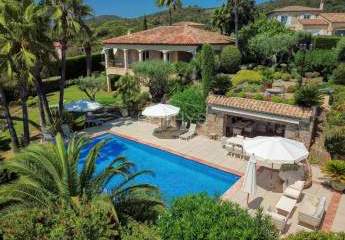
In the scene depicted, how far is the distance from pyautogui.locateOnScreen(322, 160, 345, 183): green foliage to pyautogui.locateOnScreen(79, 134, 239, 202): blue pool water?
4.77 metres

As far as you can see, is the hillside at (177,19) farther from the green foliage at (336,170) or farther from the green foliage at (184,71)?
the green foliage at (336,170)

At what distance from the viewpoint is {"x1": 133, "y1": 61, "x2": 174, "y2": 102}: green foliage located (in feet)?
95.1

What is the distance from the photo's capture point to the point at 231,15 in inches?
1946

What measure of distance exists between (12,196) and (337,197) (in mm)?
14300

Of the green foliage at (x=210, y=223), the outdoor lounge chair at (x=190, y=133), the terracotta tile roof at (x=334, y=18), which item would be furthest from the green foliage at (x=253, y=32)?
the green foliage at (x=210, y=223)

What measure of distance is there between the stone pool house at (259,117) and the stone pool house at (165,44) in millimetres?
13666

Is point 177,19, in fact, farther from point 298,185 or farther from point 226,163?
point 298,185

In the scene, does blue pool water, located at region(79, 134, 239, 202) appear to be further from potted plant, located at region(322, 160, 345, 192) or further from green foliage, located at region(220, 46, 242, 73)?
green foliage, located at region(220, 46, 242, 73)

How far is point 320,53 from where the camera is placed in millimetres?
33719

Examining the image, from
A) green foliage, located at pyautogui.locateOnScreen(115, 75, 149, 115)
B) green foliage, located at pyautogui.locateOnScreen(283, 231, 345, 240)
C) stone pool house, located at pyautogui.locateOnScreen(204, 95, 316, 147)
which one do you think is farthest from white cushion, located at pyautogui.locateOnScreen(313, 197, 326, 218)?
green foliage, located at pyautogui.locateOnScreen(115, 75, 149, 115)

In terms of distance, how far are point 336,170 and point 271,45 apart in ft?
78.0

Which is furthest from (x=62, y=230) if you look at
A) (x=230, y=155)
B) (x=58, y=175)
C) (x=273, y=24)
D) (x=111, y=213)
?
(x=273, y=24)

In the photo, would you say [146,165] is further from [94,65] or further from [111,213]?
[94,65]

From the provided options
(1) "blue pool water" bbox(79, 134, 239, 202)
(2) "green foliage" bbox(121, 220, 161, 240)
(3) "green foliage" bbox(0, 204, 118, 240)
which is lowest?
(1) "blue pool water" bbox(79, 134, 239, 202)
